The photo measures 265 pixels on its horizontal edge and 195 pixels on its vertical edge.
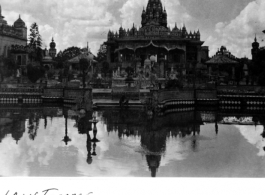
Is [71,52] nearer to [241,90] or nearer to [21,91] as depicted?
[21,91]

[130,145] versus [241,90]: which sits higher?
[241,90]

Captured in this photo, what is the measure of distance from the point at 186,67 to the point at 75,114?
22.8m

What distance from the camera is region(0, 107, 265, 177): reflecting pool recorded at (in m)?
8.16

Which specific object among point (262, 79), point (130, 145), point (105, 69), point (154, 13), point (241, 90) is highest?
point (154, 13)

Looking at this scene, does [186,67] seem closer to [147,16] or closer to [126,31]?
[126,31]

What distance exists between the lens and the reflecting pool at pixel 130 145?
26.8 ft

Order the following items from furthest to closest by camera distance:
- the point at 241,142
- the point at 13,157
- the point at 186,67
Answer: the point at 186,67 < the point at 241,142 < the point at 13,157

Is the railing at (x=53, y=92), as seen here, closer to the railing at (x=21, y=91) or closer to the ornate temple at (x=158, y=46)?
the railing at (x=21, y=91)

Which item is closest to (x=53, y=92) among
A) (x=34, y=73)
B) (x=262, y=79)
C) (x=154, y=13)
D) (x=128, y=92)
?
(x=128, y=92)

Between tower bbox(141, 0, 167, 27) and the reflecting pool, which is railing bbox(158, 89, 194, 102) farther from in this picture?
tower bbox(141, 0, 167, 27)

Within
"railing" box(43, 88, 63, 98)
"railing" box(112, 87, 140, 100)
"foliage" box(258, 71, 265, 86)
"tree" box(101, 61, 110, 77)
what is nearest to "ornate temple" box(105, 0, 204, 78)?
"tree" box(101, 61, 110, 77)

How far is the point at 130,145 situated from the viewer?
34.1 ft
